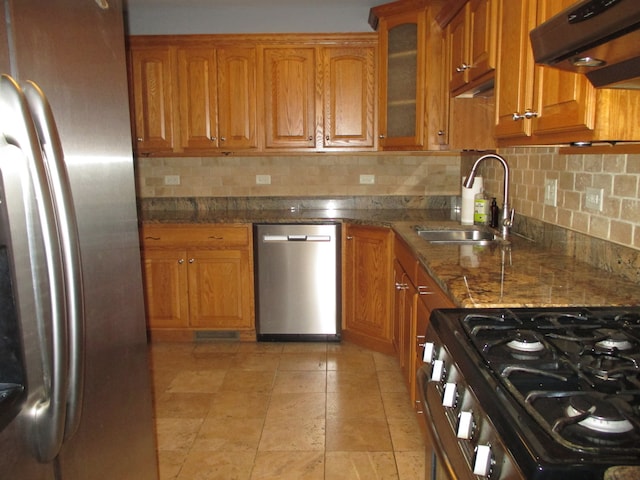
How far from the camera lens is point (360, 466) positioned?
7.53ft

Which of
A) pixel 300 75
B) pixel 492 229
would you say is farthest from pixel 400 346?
pixel 300 75

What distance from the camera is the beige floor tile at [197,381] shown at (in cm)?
308

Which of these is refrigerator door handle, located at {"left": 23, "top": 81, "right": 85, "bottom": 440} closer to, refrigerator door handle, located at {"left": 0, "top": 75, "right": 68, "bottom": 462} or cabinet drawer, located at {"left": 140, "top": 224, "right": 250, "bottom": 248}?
refrigerator door handle, located at {"left": 0, "top": 75, "right": 68, "bottom": 462}

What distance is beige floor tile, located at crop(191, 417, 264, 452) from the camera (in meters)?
2.46

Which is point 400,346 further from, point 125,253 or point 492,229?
point 125,253

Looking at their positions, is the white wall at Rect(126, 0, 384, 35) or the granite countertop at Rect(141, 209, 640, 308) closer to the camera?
the granite countertop at Rect(141, 209, 640, 308)

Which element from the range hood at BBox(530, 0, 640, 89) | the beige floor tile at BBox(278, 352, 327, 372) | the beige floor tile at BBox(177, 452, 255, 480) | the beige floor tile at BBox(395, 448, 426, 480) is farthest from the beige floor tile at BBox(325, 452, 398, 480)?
the range hood at BBox(530, 0, 640, 89)

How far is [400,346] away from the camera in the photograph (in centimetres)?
306

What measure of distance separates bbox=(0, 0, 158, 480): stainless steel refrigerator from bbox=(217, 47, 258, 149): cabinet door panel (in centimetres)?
262

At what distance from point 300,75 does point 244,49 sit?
17.2 inches

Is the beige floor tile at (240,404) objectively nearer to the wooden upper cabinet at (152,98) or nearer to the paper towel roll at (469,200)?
the paper towel roll at (469,200)

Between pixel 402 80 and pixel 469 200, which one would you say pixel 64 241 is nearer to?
pixel 469 200

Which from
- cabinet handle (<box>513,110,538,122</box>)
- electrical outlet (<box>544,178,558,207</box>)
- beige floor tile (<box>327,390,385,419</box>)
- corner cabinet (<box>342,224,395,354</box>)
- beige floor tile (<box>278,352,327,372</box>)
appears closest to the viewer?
cabinet handle (<box>513,110,538,122</box>)

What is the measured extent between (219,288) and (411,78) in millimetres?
1941
